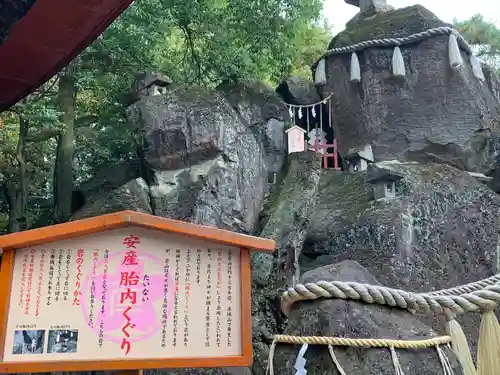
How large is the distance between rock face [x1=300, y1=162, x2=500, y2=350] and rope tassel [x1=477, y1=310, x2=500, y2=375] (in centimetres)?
340

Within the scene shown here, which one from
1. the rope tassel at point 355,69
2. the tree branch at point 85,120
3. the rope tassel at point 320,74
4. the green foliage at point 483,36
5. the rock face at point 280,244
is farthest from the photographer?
the green foliage at point 483,36

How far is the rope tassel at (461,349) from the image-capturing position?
2682mm

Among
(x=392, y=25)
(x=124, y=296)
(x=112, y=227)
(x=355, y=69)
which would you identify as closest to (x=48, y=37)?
(x=112, y=227)

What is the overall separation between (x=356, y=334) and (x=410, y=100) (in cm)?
675

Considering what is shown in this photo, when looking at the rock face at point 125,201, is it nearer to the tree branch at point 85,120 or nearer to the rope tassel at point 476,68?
the tree branch at point 85,120

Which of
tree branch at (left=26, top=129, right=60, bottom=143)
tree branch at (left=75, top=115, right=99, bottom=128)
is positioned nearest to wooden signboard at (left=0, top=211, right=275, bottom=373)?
tree branch at (left=26, top=129, right=60, bottom=143)

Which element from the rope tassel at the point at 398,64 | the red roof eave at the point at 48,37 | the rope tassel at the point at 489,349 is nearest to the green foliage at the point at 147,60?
the rope tassel at the point at 398,64

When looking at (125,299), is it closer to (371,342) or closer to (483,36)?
(371,342)

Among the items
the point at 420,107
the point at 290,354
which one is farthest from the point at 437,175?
the point at 290,354

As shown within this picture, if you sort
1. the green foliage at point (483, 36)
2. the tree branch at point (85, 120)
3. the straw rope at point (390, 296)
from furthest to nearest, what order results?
the green foliage at point (483, 36) < the tree branch at point (85, 120) < the straw rope at point (390, 296)

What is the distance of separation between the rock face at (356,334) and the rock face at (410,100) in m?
5.82

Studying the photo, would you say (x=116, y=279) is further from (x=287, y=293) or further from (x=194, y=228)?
(x=287, y=293)

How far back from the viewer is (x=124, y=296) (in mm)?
2305

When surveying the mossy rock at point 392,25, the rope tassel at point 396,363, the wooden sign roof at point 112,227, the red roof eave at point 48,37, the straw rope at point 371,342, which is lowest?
the rope tassel at point 396,363
